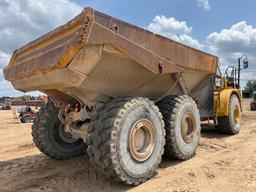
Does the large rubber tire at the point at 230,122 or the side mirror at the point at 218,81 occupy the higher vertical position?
the side mirror at the point at 218,81

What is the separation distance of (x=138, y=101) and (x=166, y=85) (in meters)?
1.23

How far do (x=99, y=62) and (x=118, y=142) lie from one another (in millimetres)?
1131

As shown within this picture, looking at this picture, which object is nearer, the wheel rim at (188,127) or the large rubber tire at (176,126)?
the large rubber tire at (176,126)

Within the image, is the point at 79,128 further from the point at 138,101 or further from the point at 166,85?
the point at 166,85

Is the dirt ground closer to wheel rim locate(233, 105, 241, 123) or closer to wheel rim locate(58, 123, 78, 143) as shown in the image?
wheel rim locate(58, 123, 78, 143)

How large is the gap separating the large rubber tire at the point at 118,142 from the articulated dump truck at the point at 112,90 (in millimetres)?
13

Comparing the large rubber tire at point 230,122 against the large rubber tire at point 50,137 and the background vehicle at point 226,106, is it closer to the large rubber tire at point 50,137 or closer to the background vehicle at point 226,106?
the background vehicle at point 226,106

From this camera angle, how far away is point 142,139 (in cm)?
415

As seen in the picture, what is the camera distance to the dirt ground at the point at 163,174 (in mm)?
3816

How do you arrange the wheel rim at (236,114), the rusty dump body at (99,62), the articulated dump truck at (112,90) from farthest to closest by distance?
1. the wheel rim at (236,114)
2. the articulated dump truck at (112,90)
3. the rusty dump body at (99,62)

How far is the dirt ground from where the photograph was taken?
3.82m

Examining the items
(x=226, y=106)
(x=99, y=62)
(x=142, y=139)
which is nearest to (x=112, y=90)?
(x=99, y=62)

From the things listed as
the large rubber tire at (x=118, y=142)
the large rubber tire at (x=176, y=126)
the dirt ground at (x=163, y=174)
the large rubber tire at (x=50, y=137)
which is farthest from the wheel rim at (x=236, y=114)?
the large rubber tire at (x=50, y=137)

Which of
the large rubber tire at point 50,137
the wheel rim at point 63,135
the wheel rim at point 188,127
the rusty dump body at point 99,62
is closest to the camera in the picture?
the rusty dump body at point 99,62
